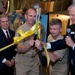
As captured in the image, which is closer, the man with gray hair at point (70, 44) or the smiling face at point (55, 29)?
the man with gray hair at point (70, 44)

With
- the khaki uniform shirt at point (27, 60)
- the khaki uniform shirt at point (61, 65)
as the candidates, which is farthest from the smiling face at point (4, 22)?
the khaki uniform shirt at point (61, 65)

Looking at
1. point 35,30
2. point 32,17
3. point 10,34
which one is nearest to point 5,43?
point 10,34

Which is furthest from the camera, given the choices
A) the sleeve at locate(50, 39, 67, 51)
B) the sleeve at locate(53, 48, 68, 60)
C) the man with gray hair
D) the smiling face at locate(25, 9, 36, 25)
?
the smiling face at locate(25, 9, 36, 25)

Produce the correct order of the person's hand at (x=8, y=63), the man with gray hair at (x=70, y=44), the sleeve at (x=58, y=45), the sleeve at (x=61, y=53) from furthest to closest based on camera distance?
the person's hand at (x=8, y=63) < the sleeve at (x=61, y=53) < the sleeve at (x=58, y=45) < the man with gray hair at (x=70, y=44)

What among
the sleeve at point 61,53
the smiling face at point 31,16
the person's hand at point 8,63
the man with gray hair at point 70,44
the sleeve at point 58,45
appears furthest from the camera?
the person's hand at point 8,63

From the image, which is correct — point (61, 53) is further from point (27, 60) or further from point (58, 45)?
point (27, 60)

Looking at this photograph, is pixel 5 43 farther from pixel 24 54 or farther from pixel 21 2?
pixel 21 2

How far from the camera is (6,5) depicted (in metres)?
4.59

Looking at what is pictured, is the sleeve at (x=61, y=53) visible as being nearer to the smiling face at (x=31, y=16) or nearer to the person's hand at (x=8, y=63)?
the smiling face at (x=31, y=16)

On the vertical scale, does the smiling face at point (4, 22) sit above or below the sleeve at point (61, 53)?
above

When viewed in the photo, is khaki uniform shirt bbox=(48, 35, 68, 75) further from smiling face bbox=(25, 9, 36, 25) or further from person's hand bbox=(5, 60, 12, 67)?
person's hand bbox=(5, 60, 12, 67)

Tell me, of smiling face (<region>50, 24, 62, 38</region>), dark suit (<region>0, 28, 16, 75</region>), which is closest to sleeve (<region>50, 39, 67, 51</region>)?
smiling face (<region>50, 24, 62, 38</region>)

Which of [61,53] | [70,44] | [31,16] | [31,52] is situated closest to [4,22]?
[31,16]

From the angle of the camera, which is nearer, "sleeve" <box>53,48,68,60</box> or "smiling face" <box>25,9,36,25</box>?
"sleeve" <box>53,48,68,60</box>
